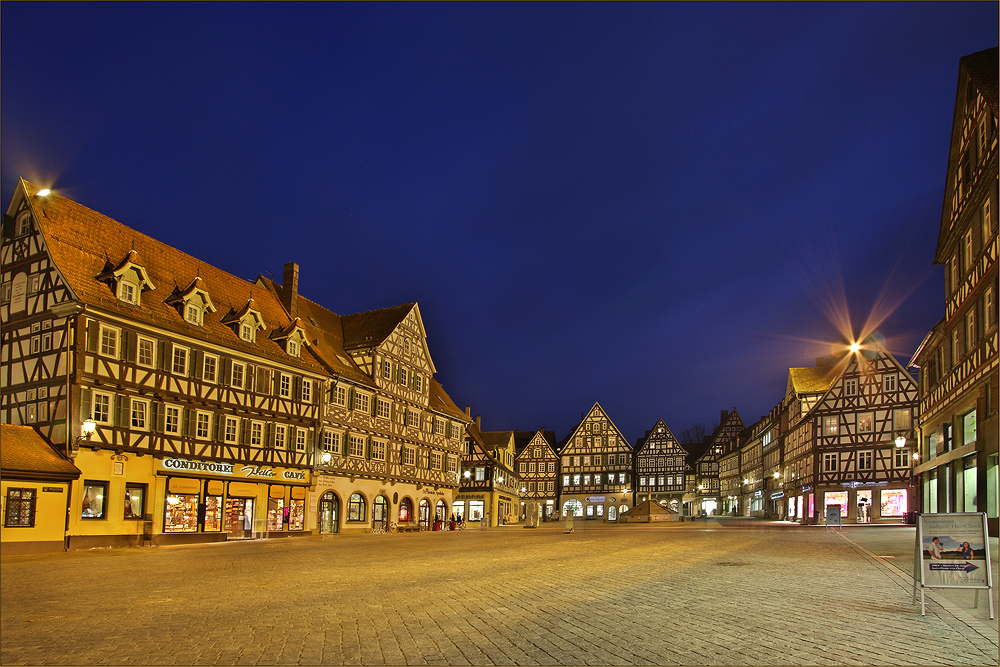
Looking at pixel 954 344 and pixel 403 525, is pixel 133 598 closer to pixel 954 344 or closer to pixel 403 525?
pixel 954 344

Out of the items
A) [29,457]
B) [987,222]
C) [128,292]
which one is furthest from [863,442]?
[29,457]

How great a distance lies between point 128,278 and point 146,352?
9.37 feet

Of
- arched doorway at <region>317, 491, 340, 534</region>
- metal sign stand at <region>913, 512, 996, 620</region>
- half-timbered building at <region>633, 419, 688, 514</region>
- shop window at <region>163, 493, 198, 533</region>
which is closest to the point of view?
metal sign stand at <region>913, 512, 996, 620</region>

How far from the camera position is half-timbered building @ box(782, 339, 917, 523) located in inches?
2268

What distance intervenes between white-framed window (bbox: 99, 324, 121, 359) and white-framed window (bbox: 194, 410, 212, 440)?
4.90 meters

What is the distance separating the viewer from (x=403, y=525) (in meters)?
49.0

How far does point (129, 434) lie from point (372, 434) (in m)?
17.9

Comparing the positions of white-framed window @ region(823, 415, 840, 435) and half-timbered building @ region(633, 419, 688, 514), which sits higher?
white-framed window @ region(823, 415, 840, 435)

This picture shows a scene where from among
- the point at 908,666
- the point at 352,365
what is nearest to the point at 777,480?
the point at 352,365

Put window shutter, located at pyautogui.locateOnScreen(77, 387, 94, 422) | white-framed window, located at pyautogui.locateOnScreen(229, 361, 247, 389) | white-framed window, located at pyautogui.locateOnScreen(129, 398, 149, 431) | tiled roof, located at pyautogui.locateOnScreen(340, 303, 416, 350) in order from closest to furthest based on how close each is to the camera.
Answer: window shutter, located at pyautogui.locateOnScreen(77, 387, 94, 422) → white-framed window, located at pyautogui.locateOnScreen(129, 398, 149, 431) → white-framed window, located at pyautogui.locateOnScreen(229, 361, 247, 389) → tiled roof, located at pyautogui.locateOnScreen(340, 303, 416, 350)

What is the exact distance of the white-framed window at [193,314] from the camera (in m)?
33.1

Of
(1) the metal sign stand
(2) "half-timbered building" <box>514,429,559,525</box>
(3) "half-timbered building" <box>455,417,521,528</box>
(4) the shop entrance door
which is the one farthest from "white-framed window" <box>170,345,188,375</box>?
(2) "half-timbered building" <box>514,429,559,525</box>

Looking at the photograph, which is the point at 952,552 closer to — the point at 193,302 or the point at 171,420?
the point at 171,420

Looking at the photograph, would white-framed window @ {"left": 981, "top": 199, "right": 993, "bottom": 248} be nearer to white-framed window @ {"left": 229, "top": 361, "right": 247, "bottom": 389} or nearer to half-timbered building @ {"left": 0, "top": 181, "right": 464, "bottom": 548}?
half-timbered building @ {"left": 0, "top": 181, "right": 464, "bottom": 548}
